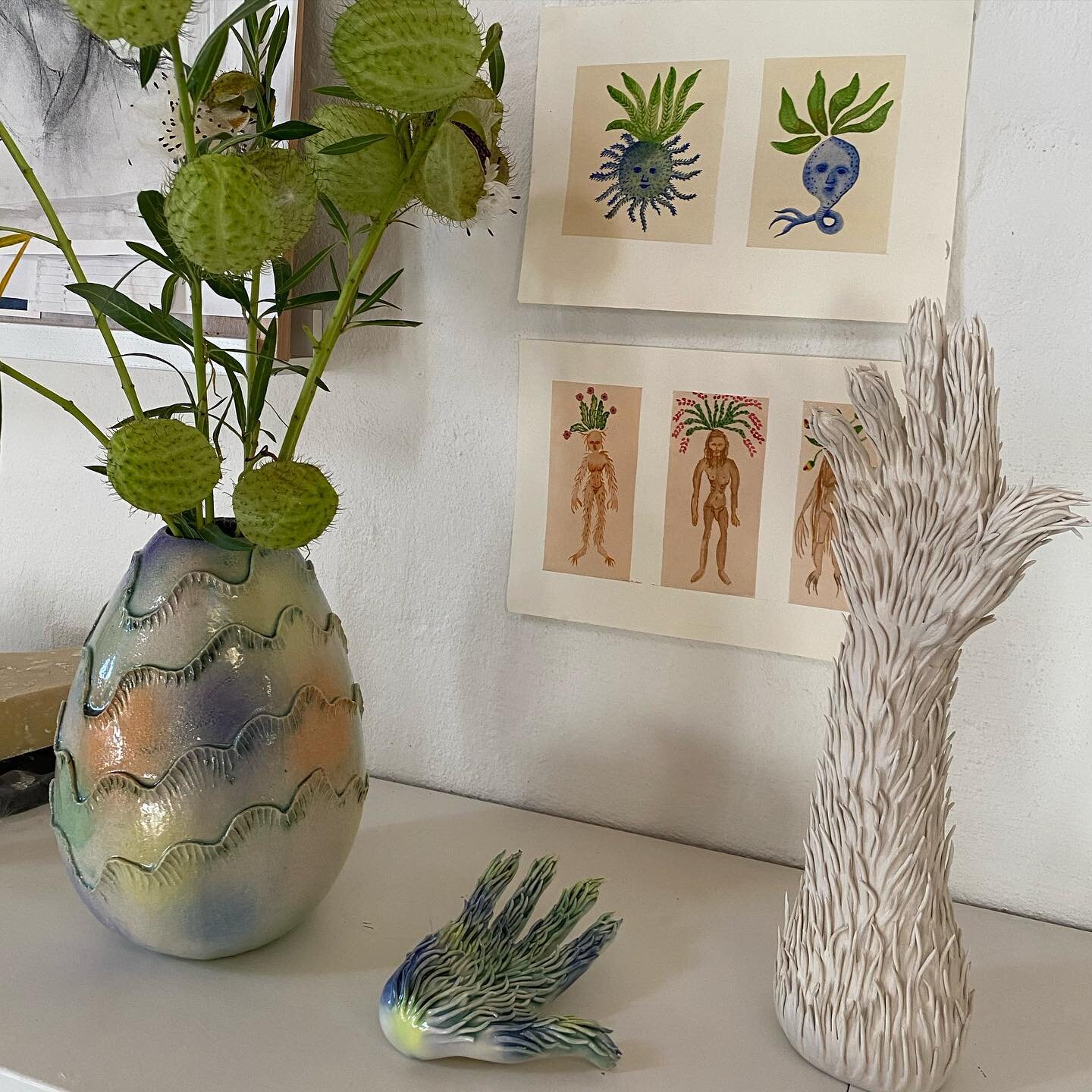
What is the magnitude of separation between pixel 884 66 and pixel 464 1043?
0.60 meters

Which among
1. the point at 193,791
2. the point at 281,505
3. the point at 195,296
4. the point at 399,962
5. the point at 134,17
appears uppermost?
the point at 134,17

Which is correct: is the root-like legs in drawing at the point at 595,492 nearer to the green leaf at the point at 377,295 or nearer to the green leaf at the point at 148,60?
the green leaf at the point at 377,295

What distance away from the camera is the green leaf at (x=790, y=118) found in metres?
0.70

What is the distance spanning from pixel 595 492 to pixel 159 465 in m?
0.33

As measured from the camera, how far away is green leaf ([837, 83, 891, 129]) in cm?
68

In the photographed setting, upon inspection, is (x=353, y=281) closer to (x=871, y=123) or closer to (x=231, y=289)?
(x=231, y=289)

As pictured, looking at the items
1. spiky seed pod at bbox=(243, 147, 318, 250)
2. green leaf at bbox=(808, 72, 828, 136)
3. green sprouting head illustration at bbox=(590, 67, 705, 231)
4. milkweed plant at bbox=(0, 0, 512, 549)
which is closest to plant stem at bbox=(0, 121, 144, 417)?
milkweed plant at bbox=(0, 0, 512, 549)

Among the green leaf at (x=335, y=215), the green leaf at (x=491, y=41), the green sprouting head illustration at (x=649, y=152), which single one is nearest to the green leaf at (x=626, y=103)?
the green sprouting head illustration at (x=649, y=152)

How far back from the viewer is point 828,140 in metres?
0.69

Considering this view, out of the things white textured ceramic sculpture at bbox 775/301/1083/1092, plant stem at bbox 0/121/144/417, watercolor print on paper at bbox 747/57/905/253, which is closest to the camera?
white textured ceramic sculpture at bbox 775/301/1083/1092

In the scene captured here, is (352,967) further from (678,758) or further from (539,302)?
(539,302)

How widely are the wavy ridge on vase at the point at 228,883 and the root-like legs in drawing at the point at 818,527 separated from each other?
13.1 inches

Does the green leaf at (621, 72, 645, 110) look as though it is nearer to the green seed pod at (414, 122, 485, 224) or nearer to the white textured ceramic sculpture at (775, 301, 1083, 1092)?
the green seed pod at (414, 122, 485, 224)

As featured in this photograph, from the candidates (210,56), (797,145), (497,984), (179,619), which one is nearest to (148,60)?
(210,56)
